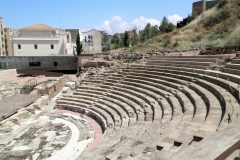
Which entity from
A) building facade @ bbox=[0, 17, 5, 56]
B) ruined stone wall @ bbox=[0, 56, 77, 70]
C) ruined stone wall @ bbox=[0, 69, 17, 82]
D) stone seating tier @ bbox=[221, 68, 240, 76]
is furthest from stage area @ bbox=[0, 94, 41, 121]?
building facade @ bbox=[0, 17, 5, 56]

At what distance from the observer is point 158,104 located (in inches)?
370

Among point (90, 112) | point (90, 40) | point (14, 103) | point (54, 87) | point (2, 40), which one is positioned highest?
point (2, 40)

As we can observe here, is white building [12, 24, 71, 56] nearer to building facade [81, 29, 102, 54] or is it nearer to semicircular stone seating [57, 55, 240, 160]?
building facade [81, 29, 102, 54]

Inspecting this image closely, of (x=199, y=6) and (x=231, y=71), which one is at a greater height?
(x=199, y=6)

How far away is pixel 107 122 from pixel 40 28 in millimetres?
31160

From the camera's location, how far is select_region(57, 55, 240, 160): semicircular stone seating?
5066 mm

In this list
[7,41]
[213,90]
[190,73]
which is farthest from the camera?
[7,41]

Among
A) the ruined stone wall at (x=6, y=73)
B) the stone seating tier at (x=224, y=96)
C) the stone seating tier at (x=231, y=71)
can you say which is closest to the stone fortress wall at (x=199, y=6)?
the ruined stone wall at (x=6, y=73)

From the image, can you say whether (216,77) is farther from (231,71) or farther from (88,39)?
(88,39)

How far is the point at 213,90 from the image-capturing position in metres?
7.94

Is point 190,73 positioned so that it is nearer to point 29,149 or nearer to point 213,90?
point 213,90

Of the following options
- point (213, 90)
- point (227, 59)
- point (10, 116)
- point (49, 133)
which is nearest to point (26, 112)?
point (10, 116)

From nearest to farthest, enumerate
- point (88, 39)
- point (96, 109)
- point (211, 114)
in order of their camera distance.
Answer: point (211, 114)
point (96, 109)
point (88, 39)

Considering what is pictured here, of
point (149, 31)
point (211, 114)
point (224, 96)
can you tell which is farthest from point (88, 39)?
point (211, 114)
